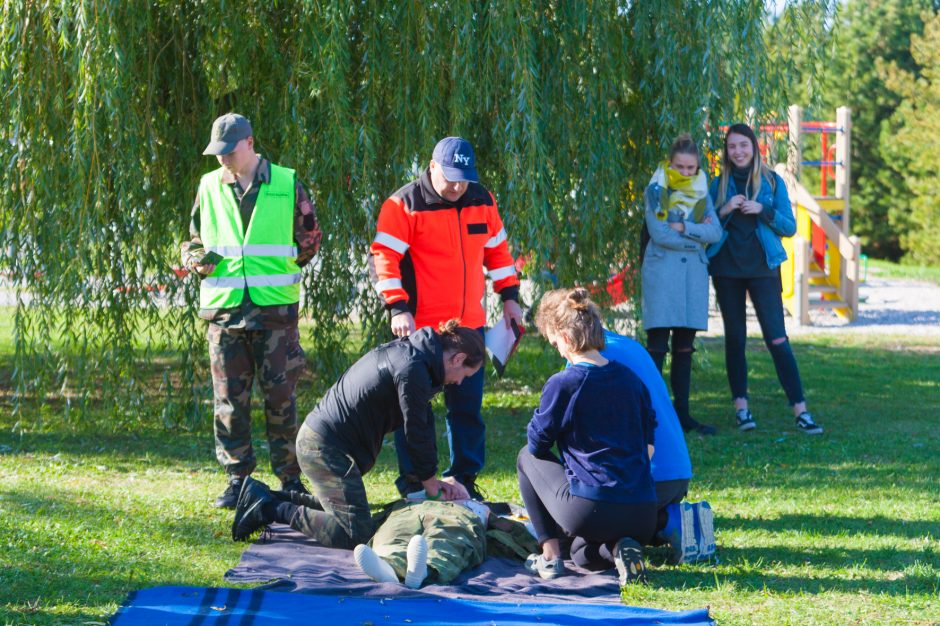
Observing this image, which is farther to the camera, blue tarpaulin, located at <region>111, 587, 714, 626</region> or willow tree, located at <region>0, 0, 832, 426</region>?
willow tree, located at <region>0, 0, 832, 426</region>

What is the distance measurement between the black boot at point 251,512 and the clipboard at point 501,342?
1.23m

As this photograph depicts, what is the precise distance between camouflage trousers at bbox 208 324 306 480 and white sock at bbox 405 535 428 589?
1420mm

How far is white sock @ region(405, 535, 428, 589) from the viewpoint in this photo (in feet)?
14.2

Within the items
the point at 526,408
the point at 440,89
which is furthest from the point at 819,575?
the point at 526,408

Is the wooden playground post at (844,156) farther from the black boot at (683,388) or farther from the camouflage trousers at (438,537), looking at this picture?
the camouflage trousers at (438,537)

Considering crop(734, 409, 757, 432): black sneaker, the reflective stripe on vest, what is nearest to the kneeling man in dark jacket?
the reflective stripe on vest

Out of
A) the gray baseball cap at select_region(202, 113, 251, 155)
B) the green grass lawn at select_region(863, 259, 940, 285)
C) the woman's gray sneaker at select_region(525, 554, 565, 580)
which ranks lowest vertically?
the woman's gray sneaker at select_region(525, 554, 565, 580)

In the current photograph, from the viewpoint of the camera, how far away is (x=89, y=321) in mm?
7281

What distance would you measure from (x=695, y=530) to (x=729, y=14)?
3719 millimetres

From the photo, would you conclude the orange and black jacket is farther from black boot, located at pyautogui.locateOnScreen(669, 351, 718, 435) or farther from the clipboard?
black boot, located at pyautogui.locateOnScreen(669, 351, 718, 435)

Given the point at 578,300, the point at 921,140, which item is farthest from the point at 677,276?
the point at 921,140

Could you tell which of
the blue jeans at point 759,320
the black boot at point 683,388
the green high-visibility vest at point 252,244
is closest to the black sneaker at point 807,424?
the blue jeans at point 759,320

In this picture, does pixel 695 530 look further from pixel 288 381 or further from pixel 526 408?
pixel 526 408

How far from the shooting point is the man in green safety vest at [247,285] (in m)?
5.43
